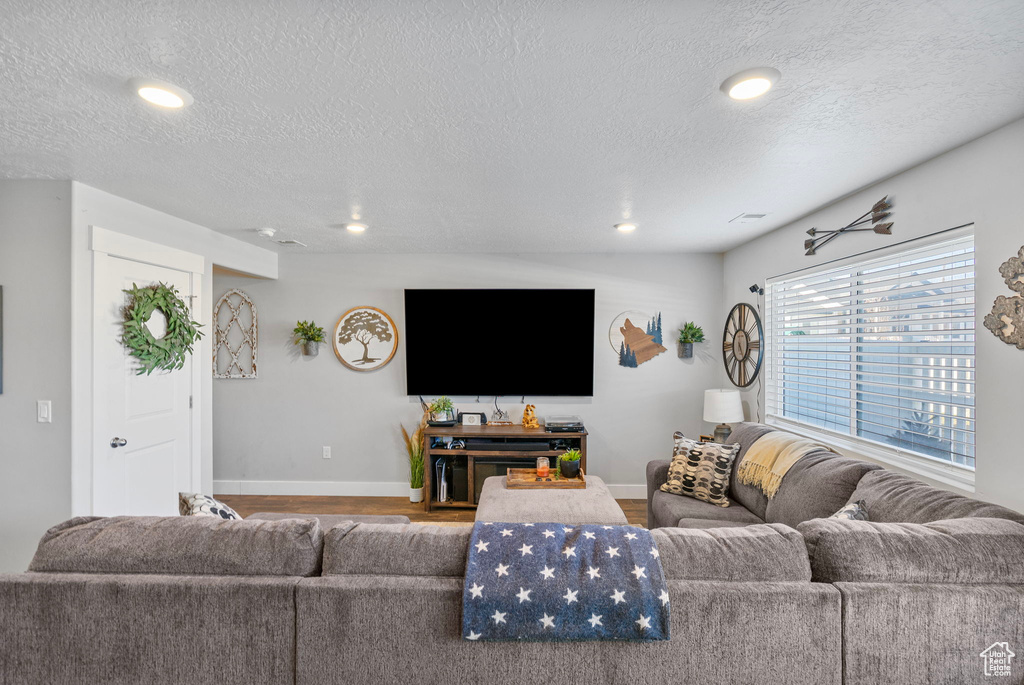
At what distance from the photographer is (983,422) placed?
1.98 m

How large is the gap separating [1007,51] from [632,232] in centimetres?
240

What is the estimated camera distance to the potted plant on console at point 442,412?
14.6 feet

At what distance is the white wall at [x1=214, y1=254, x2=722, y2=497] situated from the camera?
4.63 meters

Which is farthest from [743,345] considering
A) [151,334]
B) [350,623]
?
[151,334]

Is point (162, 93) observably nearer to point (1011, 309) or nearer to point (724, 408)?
point (1011, 309)

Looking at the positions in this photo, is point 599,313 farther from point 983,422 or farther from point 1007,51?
point 1007,51

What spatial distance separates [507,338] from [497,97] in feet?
9.84

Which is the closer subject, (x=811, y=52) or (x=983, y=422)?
(x=811, y=52)

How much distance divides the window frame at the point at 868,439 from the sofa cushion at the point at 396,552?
225 centimetres

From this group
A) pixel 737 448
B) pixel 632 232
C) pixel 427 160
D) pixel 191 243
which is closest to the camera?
pixel 427 160

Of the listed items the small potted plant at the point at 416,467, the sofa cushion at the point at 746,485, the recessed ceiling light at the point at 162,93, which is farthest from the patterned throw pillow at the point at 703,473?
the recessed ceiling light at the point at 162,93

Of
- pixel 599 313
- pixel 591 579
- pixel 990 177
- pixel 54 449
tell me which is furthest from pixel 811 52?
pixel 54 449
